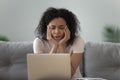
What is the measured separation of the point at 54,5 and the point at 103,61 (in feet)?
3.78

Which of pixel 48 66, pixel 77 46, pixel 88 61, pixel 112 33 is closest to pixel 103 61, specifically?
pixel 88 61

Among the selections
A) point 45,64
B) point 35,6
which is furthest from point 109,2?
point 45,64

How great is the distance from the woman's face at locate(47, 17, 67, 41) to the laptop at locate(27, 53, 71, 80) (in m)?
0.53

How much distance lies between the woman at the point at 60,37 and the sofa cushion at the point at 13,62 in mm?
391

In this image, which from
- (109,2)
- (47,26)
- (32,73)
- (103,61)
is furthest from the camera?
(109,2)

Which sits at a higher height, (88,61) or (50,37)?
(50,37)

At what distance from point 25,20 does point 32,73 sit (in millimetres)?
1917

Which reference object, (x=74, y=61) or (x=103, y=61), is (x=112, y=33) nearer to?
(x=103, y=61)

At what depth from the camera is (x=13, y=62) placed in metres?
2.26

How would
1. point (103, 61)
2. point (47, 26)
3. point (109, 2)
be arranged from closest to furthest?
1. point (47, 26)
2. point (103, 61)
3. point (109, 2)

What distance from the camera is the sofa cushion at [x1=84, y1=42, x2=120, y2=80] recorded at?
220 centimetres

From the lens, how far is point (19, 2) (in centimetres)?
307

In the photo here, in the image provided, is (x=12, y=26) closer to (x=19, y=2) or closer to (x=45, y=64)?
(x=19, y=2)

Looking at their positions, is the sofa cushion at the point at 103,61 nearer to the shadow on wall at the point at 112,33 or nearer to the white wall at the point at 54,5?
the shadow on wall at the point at 112,33
